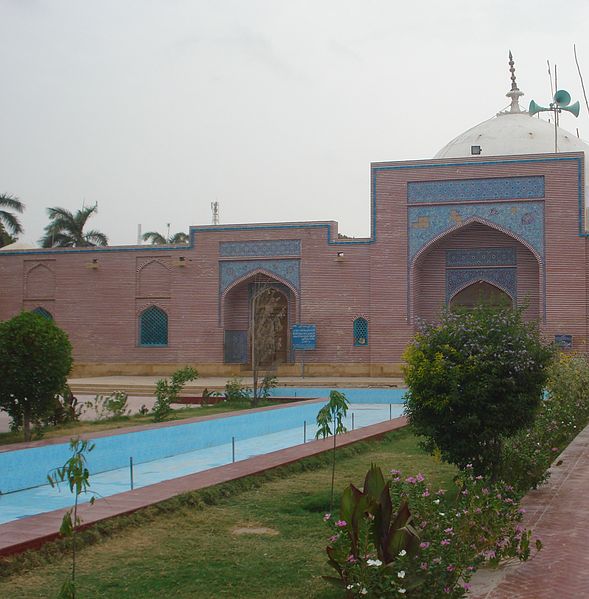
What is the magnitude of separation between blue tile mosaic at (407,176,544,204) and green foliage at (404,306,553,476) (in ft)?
50.1

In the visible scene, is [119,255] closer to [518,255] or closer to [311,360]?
[311,360]

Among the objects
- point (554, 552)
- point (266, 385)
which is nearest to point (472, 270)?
point (266, 385)

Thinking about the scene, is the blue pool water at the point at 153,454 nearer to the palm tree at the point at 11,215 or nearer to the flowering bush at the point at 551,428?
the flowering bush at the point at 551,428

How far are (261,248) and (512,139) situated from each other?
8.37 metres

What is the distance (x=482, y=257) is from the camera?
2217 centimetres

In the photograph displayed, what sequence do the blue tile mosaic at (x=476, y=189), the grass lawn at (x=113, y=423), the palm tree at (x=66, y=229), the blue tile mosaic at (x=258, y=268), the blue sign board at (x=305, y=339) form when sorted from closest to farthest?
the grass lawn at (x=113, y=423) → the blue tile mosaic at (x=476, y=189) → the blue sign board at (x=305, y=339) → the blue tile mosaic at (x=258, y=268) → the palm tree at (x=66, y=229)

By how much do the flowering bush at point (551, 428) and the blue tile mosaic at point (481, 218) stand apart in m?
8.41

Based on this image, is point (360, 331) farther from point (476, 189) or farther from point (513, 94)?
point (513, 94)

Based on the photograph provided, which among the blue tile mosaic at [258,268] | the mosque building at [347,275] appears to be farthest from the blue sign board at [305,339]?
the blue tile mosaic at [258,268]

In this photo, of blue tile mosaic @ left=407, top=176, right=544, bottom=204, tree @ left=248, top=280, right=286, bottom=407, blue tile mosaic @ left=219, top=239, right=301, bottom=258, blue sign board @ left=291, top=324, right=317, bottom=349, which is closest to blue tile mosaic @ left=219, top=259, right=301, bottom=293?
blue tile mosaic @ left=219, top=239, right=301, bottom=258

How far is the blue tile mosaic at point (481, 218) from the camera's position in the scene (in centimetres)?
2105

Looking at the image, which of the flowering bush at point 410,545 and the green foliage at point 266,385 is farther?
the green foliage at point 266,385

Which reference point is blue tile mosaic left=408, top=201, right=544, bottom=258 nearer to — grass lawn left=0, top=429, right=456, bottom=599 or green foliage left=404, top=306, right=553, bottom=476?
green foliage left=404, top=306, right=553, bottom=476

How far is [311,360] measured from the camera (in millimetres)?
22531
